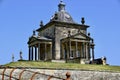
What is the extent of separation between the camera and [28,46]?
40.7 metres

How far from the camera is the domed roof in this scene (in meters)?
40.5

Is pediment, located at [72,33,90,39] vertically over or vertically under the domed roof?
Answer: under

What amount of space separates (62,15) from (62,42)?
13.9 feet

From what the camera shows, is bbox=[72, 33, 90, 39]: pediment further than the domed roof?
No

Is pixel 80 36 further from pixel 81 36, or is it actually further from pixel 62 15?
pixel 62 15

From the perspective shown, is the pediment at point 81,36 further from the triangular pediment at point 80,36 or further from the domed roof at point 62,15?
the domed roof at point 62,15

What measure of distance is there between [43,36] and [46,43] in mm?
2255

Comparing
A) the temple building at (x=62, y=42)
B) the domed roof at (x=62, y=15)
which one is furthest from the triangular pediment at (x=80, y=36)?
the domed roof at (x=62, y=15)

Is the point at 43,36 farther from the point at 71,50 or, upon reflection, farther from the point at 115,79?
the point at 115,79

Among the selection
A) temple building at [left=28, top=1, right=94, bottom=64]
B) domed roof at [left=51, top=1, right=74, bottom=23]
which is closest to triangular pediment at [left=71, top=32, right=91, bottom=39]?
temple building at [left=28, top=1, right=94, bottom=64]

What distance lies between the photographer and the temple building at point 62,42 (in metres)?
38.2

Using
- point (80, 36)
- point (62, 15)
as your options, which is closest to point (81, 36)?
point (80, 36)

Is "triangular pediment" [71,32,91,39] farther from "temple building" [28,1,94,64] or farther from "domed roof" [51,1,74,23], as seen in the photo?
"domed roof" [51,1,74,23]

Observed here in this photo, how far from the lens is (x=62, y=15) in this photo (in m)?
41.5
